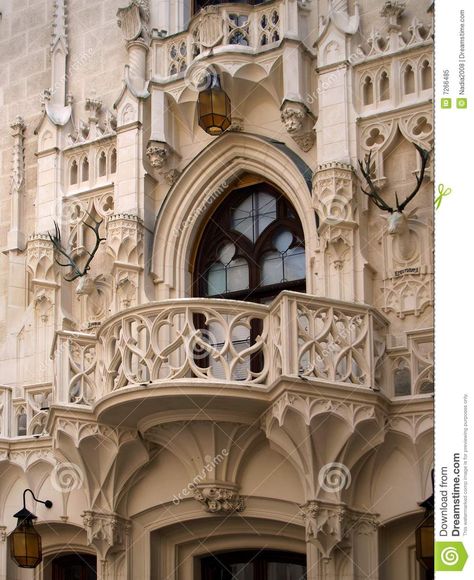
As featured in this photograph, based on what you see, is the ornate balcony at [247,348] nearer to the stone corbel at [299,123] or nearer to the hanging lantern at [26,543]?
the hanging lantern at [26,543]

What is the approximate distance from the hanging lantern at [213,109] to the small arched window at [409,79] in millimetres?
2182

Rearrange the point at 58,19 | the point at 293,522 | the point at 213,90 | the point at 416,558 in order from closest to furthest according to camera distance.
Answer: the point at 416,558, the point at 293,522, the point at 213,90, the point at 58,19

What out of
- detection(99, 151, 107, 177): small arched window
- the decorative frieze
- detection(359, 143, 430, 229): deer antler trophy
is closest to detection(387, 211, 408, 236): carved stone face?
detection(359, 143, 430, 229): deer antler trophy

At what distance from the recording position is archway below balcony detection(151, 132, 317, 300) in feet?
55.8

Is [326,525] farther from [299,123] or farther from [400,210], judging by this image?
[299,123]

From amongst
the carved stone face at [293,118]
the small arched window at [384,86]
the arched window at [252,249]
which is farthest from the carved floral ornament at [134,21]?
the small arched window at [384,86]

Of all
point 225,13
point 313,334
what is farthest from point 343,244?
point 225,13

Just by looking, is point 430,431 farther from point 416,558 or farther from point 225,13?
point 225,13

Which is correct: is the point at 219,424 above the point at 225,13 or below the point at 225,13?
below

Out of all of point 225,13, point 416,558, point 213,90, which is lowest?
point 416,558

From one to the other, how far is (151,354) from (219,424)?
1.18m

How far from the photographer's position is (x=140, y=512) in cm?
1605
